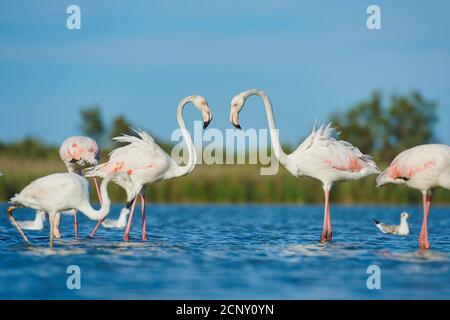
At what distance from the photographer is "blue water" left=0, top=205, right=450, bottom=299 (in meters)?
9.01

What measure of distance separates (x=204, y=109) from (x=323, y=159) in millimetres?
2311

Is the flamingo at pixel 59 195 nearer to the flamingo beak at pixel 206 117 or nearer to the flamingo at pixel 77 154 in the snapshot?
the flamingo beak at pixel 206 117

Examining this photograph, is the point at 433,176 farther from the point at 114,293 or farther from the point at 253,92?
the point at 114,293

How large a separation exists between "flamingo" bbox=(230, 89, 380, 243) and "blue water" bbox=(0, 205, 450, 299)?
3.94 feet

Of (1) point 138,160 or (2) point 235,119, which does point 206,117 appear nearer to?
(2) point 235,119

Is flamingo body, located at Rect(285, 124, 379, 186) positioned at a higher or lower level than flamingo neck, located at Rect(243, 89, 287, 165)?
lower

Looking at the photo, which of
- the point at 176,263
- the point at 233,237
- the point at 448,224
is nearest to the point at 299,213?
the point at 448,224

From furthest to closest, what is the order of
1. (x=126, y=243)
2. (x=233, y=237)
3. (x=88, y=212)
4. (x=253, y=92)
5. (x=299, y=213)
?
(x=299, y=213), (x=233, y=237), (x=253, y=92), (x=126, y=243), (x=88, y=212)

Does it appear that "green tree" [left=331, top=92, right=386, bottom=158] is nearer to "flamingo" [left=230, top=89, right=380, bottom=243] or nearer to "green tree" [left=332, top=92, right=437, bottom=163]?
"green tree" [left=332, top=92, right=437, bottom=163]

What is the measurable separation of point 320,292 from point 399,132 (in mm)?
37875

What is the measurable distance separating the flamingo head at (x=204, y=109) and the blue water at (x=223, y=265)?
2151 mm

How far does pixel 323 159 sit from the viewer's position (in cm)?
1318

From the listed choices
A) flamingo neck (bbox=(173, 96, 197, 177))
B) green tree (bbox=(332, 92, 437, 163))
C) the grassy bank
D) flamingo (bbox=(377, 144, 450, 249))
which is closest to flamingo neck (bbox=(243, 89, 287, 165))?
flamingo neck (bbox=(173, 96, 197, 177))
